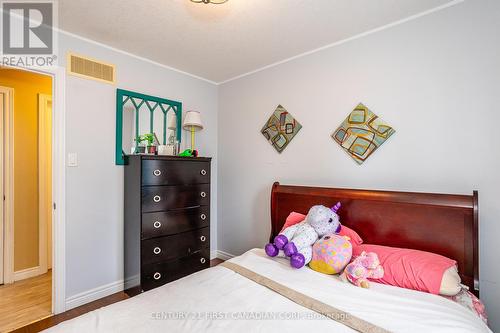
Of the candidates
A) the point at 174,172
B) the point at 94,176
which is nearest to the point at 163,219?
the point at 174,172

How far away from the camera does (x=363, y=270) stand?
1535 mm

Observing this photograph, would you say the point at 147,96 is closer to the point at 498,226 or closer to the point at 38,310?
the point at 38,310

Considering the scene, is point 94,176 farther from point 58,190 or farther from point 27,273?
point 27,273

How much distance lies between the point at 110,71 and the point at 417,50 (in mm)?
2750

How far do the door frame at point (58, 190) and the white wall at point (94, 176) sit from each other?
0.04m

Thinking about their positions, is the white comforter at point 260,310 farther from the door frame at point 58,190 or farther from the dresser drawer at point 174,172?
the door frame at point 58,190

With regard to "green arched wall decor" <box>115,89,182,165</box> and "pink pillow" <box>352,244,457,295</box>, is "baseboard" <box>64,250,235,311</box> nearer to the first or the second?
"green arched wall decor" <box>115,89,182,165</box>

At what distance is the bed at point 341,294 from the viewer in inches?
44.4

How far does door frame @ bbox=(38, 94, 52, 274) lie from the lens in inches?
116

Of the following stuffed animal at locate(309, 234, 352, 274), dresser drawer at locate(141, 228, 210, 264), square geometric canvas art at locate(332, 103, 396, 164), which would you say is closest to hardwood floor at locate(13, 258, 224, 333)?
dresser drawer at locate(141, 228, 210, 264)

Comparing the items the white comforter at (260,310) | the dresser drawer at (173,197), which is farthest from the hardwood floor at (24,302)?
the white comforter at (260,310)

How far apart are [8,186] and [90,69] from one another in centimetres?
163

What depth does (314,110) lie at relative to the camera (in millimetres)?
2547

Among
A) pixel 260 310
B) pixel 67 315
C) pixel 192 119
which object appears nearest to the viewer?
pixel 260 310
